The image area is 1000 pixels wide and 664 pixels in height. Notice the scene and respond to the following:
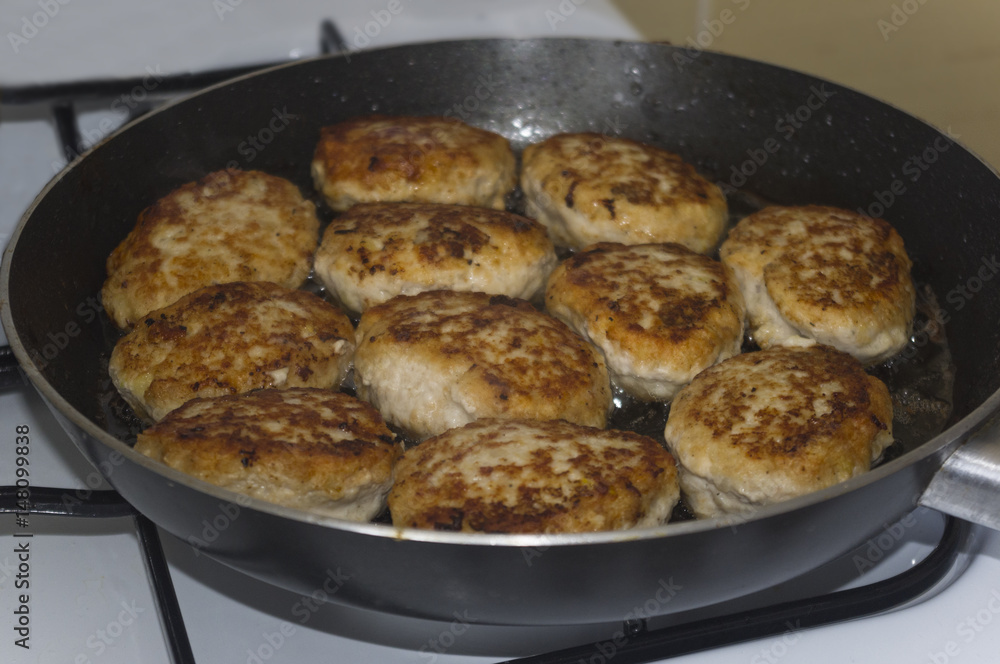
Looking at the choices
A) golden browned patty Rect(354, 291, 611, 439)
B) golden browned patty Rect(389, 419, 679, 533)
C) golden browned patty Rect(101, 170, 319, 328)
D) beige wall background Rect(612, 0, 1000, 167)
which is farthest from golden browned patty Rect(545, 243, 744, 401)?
beige wall background Rect(612, 0, 1000, 167)

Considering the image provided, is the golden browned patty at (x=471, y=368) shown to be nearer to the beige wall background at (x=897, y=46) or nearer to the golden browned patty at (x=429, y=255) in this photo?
the golden browned patty at (x=429, y=255)

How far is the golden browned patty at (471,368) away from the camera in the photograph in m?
1.62

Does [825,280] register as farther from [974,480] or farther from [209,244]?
[209,244]

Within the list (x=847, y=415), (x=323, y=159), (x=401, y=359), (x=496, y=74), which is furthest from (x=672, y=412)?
(x=496, y=74)

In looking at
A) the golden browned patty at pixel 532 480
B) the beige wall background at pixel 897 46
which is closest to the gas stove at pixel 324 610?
the golden browned patty at pixel 532 480

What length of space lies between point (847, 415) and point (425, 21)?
7.67 feet

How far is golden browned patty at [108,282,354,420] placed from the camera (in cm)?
165

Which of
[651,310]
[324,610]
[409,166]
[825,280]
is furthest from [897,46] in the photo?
[324,610]

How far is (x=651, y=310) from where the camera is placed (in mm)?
Answer: 1782

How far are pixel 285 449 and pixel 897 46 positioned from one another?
6.24 feet

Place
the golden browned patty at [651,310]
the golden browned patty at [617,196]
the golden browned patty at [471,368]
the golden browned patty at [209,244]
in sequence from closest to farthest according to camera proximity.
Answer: the golden browned patty at [471,368] < the golden browned patty at [651,310] < the golden browned patty at [209,244] < the golden browned patty at [617,196]

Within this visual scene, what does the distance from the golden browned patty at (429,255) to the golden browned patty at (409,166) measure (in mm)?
137

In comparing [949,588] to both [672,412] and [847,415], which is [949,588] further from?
[672,412]

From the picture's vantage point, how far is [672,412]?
164 cm
